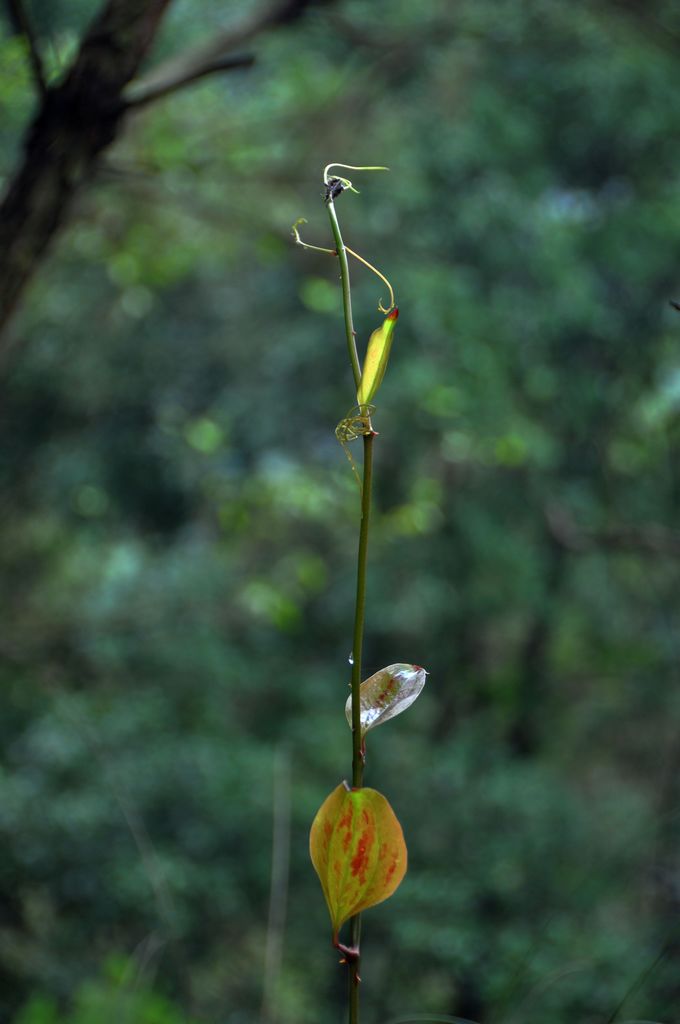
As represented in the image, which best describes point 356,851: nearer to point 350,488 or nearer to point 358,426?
point 358,426

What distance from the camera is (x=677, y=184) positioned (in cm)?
271

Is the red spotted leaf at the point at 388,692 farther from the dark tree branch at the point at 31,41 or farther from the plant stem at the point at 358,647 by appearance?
the dark tree branch at the point at 31,41

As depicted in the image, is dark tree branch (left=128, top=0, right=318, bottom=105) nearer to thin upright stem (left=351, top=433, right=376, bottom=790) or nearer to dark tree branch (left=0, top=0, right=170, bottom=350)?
dark tree branch (left=0, top=0, right=170, bottom=350)

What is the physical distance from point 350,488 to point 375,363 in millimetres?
1574

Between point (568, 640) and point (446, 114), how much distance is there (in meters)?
2.25

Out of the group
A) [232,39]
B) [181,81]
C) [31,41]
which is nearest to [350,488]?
[232,39]

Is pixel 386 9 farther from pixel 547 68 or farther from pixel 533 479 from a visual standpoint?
pixel 533 479

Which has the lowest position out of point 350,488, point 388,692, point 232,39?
point 350,488

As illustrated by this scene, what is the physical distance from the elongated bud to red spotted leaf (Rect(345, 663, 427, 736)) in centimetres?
11

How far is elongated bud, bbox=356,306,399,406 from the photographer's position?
0.33 meters

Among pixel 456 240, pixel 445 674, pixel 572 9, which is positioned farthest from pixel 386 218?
pixel 445 674

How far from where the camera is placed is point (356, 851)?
0.35 metres

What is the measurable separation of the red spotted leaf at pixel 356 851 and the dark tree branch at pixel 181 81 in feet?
2.34

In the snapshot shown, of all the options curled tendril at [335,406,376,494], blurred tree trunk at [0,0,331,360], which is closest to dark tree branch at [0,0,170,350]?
blurred tree trunk at [0,0,331,360]
